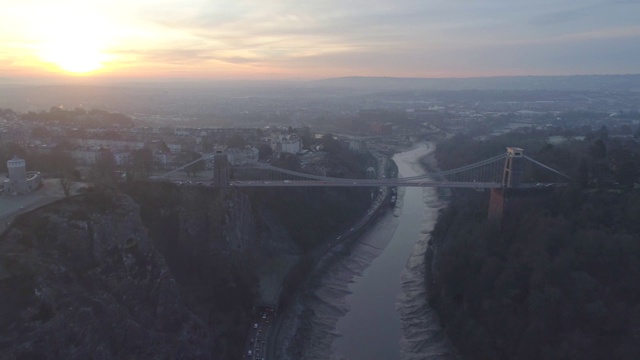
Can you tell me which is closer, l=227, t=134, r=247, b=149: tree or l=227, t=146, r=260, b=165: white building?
l=227, t=146, r=260, b=165: white building

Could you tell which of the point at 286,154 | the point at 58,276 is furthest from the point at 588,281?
the point at 286,154

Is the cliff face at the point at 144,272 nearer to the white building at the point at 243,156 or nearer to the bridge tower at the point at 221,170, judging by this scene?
the bridge tower at the point at 221,170

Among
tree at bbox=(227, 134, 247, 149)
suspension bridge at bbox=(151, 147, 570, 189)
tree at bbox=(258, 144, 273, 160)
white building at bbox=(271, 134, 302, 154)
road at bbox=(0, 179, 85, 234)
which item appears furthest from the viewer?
white building at bbox=(271, 134, 302, 154)

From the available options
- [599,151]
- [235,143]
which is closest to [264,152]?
[235,143]

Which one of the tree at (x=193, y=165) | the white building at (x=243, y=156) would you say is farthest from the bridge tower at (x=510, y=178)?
the tree at (x=193, y=165)

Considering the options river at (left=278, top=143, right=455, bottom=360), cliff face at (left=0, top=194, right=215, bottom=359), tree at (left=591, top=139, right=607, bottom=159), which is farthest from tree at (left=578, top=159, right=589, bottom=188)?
cliff face at (left=0, top=194, right=215, bottom=359)

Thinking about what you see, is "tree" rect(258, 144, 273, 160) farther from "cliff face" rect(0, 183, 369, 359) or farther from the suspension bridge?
"cliff face" rect(0, 183, 369, 359)
